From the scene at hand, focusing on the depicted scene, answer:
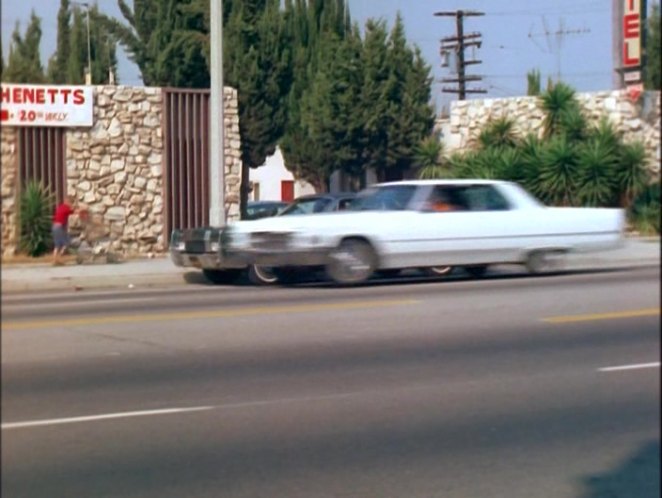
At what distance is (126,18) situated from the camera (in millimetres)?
2215

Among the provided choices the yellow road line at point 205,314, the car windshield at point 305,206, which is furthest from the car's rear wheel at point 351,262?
the yellow road line at point 205,314

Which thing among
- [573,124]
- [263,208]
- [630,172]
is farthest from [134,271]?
[630,172]

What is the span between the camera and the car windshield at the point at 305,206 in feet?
9.20

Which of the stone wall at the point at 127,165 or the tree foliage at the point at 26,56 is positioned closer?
the tree foliage at the point at 26,56

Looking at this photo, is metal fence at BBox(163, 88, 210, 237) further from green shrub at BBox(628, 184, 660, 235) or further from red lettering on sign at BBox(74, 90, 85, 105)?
green shrub at BBox(628, 184, 660, 235)

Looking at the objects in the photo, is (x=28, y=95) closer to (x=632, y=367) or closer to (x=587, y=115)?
(x=587, y=115)

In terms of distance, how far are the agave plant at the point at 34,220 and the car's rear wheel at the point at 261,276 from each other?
0.93 metres

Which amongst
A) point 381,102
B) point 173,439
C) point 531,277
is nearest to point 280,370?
point 173,439

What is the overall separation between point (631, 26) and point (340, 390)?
2066mm

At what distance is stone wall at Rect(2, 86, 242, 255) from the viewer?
2.18 m

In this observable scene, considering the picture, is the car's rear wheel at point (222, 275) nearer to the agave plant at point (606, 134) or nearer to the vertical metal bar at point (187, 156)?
the vertical metal bar at point (187, 156)

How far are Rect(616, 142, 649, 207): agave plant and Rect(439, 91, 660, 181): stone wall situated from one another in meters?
0.02

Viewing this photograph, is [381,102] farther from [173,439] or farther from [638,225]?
[173,439]

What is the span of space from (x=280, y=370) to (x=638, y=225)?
1.63m
